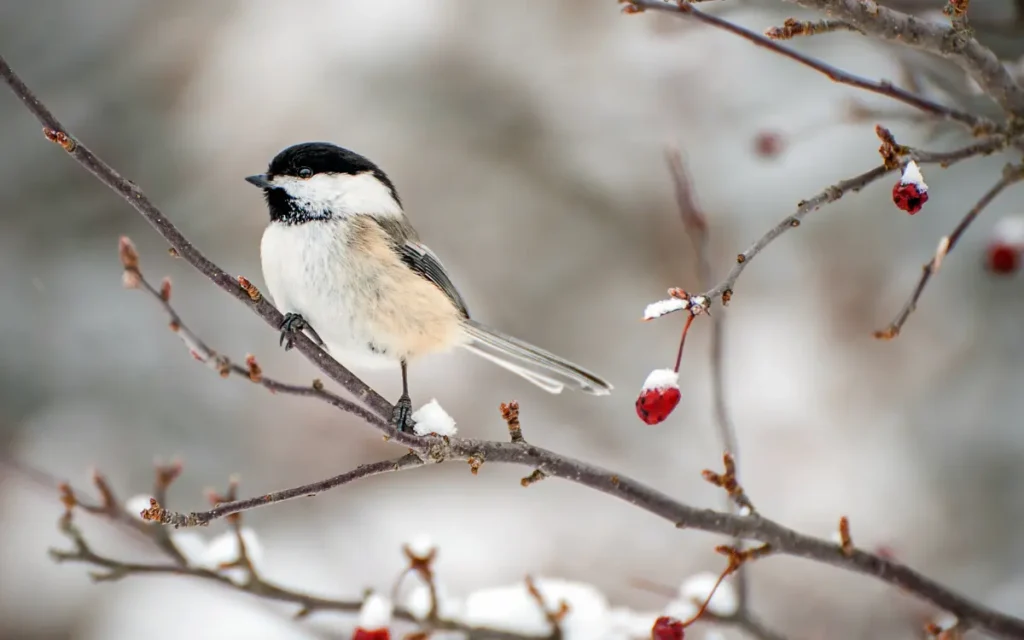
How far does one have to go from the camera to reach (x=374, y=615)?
1644 mm

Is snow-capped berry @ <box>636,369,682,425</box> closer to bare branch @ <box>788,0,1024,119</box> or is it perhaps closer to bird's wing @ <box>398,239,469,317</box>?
bare branch @ <box>788,0,1024,119</box>

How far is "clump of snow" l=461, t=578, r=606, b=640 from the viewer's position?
1739 mm

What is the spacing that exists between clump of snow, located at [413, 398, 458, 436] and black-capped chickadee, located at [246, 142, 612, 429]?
495mm

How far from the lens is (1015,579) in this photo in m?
3.31

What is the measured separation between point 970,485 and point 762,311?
1.12 m

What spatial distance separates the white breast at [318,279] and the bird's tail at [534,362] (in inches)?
12.6

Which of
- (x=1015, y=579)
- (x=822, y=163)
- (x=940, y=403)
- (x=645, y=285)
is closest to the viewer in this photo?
(x=1015, y=579)

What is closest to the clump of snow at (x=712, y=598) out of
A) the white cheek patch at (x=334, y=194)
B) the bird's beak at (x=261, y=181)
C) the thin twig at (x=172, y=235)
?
the thin twig at (x=172, y=235)

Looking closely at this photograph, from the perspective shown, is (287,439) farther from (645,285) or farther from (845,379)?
(845,379)

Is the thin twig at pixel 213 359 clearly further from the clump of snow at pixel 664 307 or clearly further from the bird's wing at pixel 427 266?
the bird's wing at pixel 427 266

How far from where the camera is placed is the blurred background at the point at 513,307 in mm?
3590

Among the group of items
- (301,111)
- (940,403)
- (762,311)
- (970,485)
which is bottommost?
(970,485)

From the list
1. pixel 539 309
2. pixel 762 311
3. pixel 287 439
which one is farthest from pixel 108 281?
pixel 762 311

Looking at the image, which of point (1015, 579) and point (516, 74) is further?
point (516, 74)
